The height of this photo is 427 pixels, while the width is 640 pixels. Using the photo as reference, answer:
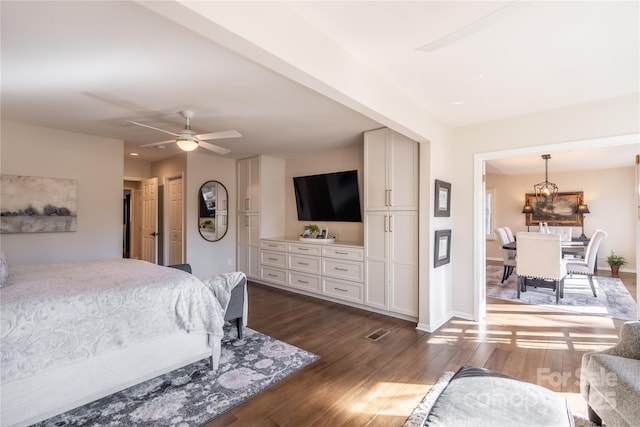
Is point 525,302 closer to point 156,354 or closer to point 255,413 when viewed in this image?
point 255,413

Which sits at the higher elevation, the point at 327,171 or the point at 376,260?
the point at 327,171

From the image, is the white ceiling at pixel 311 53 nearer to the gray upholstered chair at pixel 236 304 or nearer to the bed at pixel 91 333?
the bed at pixel 91 333

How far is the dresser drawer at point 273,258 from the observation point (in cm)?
489

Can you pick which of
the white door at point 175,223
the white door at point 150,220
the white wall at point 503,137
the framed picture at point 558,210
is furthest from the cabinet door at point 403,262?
the framed picture at point 558,210

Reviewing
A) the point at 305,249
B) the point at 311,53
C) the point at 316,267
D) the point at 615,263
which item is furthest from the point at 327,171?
the point at 615,263

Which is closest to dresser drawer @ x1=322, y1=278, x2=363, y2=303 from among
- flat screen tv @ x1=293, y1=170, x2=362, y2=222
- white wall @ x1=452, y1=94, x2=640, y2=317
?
flat screen tv @ x1=293, y1=170, x2=362, y2=222

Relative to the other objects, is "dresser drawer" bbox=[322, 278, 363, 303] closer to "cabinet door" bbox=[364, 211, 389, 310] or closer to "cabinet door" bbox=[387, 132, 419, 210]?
"cabinet door" bbox=[364, 211, 389, 310]

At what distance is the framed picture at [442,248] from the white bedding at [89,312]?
2317 millimetres

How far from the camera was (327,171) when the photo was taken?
5.02 meters

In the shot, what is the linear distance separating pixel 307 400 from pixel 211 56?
2.48 metres

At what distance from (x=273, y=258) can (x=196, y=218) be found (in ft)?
5.23

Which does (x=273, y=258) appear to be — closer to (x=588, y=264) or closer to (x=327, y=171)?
(x=327, y=171)

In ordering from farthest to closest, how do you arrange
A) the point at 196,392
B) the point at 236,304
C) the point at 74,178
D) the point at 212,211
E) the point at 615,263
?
the point at 615,263 → the point at 212,211 → the point at 74,178 → the point at 236,304 → the point at 196,392

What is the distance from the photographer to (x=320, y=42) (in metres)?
1.81
